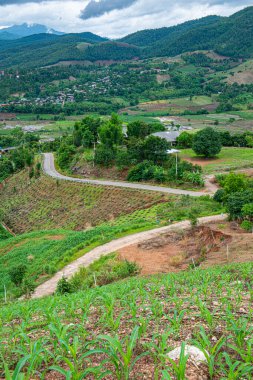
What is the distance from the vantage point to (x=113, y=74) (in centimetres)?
19112

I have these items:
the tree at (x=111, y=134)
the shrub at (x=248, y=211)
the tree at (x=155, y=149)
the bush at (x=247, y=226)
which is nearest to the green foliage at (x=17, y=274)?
the bush at (x=247, y=226)

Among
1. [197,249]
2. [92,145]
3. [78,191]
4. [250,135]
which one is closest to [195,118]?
[250,135]

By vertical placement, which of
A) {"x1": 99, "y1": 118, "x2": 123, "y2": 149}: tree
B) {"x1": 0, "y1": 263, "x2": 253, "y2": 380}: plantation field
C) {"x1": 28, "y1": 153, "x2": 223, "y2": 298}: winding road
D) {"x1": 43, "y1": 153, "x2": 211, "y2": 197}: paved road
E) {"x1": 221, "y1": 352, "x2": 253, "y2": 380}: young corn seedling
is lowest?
{"x1": 43, "y1": 153, "x2": 211, "y2": 197}: paved road

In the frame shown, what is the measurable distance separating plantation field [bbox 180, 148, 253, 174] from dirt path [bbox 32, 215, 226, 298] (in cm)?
1648

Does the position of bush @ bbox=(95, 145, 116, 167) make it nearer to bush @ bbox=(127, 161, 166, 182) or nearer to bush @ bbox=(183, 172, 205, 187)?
bush @ bbox=(127, 161, 166, 182)

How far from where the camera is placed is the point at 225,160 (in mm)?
46750

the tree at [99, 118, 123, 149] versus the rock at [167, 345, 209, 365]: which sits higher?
the rock at [167, 345, 209, 365]

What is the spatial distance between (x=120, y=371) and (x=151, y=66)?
200 m

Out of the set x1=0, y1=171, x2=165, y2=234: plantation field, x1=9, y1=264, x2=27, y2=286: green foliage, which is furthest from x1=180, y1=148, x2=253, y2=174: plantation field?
x1=9, y1=264, x2=27, y2=286: green foliage

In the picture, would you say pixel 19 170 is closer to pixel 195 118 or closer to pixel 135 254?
pixel 135 254

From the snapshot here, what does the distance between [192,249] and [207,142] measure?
27.2m

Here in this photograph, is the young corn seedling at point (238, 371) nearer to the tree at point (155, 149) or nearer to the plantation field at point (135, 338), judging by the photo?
the plantation field at point (135, 338)

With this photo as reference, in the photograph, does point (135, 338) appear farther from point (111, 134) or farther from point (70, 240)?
point (111, 134)

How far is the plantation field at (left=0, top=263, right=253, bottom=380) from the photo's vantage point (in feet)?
14.2
